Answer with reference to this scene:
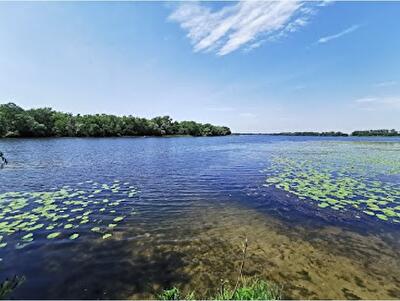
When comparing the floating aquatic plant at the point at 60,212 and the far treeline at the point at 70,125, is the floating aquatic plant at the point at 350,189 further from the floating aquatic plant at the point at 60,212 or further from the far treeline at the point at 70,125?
the far treeline at the point at 70,125

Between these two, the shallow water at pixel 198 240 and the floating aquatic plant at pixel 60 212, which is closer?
the shallow water at pixel 198 240

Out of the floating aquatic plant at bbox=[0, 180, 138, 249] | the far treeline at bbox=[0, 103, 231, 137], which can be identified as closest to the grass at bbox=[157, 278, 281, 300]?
Result: the floating aquatic plant at bbox=[0, 180, 138, 249]

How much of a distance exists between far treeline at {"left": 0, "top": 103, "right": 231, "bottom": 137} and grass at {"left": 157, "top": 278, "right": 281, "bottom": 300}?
277ft

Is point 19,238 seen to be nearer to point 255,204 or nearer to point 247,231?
point 247,231

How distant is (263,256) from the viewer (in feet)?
23.0

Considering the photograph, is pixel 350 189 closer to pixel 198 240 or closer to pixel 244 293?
pixel 198 240

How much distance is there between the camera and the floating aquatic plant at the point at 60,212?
26.7ft

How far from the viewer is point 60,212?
10.1 metres

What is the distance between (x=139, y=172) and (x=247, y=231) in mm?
13493

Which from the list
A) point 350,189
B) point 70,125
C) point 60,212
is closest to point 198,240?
point 60,212

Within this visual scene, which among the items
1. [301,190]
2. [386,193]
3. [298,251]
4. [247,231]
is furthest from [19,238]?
[386,193]

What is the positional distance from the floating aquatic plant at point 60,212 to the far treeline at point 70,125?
243ft

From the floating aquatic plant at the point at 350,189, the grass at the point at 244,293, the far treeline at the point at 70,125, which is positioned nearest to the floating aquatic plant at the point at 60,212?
the grass at the point at 244,293

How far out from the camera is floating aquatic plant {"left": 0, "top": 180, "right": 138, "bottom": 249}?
26.7 feet
